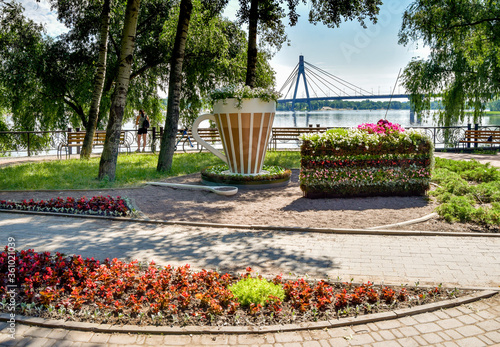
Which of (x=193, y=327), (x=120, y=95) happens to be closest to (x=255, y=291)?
(x=193, y=327)

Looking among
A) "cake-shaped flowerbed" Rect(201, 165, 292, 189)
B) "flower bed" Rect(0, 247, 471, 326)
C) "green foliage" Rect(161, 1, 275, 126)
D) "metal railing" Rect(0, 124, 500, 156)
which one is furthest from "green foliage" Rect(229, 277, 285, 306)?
"metal railing" Rect(0, 124, 500, 156)

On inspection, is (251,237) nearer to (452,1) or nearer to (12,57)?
(452,1)

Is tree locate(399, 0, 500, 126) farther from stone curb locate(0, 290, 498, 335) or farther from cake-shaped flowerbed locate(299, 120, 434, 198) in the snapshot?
stone curb locate(0, 290, 498, 335)

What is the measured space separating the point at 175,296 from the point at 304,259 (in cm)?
166

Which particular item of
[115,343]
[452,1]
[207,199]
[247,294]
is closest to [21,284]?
[115,343]

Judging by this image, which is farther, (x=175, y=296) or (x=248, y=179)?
(x=248, y=179)

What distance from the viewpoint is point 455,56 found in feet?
69.5

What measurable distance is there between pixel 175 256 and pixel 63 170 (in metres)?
7.82

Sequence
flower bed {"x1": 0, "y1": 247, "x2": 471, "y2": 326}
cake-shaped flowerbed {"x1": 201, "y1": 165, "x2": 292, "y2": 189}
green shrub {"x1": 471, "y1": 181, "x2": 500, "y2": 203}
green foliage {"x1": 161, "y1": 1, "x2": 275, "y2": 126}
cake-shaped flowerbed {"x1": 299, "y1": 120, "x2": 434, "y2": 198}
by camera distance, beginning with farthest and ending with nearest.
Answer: green foliage {"x1": 161, "y1": 1, "x2": 275, "y2": 126}, cake-shaped flowerbed {"x1": 201, "y1": 165, "x2": 292, "y2": 189}, cake-shaped flowerbed {"x1": 299, "y1": 120, "x2": 434, "y2": 198}, green shrub {"x1": 471, "y1": 181, "x2": 500, "y2": 203}, flower bed {"x1": 0, "y1": 247, "x2": 471, "y2": 326}

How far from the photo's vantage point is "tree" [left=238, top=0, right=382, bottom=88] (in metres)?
14.2

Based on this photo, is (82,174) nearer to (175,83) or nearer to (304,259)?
(175,83)

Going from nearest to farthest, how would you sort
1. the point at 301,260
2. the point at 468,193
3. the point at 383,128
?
the point at 301,260, the point at 468,193, the point at 383,128

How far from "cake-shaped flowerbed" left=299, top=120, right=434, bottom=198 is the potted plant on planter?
2003mm

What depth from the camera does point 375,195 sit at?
8266 mm
